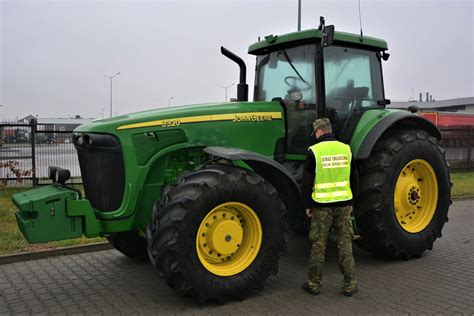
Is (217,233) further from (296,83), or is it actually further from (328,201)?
(296,83)

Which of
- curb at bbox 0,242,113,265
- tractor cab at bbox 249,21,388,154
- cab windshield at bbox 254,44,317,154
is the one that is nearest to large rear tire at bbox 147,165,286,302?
cab windshield at bbox 254,44,317,154

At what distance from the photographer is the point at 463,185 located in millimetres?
12977

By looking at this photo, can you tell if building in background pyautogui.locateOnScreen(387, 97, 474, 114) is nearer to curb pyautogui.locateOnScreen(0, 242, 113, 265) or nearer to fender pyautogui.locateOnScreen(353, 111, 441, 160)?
fender pyautogui.locateOnScreen(353, 111, 441, 160)

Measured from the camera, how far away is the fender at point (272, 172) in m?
4.39

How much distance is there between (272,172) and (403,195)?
6.51 ft

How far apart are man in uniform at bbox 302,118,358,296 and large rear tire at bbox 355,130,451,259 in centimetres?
78

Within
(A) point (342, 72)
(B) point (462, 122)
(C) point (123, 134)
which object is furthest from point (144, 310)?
(B) point (462, 122)

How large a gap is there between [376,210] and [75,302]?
344cm

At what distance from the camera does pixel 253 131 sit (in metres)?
5.21

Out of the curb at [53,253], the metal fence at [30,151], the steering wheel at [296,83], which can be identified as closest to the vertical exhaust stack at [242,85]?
the steering wheel at [296,83]

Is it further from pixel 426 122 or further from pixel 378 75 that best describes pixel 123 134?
pixel 426 122

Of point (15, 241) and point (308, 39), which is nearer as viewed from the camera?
point (308, 39)

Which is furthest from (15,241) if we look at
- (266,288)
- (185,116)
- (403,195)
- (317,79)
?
(403,195)

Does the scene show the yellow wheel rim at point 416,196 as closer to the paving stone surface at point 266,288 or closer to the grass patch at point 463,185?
the paving stone surface at point 266,288
